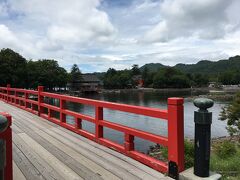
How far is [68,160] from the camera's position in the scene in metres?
5.39

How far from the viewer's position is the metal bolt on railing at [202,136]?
4129mm

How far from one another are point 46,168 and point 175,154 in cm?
190

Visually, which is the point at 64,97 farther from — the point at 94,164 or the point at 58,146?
the point at 94,164

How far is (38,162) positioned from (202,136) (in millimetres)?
2616

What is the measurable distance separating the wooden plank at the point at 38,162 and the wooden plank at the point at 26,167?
6cm

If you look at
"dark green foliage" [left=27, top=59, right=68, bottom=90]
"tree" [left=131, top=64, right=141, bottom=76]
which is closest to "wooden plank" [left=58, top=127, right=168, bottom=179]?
"dark green foliage" [left=27, top=59, right=68, bottom=90]

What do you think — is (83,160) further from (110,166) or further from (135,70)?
(135,70)

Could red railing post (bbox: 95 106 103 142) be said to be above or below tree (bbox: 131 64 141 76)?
below

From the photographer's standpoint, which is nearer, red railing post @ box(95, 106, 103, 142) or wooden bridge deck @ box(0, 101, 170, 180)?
wooden bridge deck @ box(0, 101, 170, 180)

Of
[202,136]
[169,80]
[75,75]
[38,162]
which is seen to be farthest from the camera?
[169,80]

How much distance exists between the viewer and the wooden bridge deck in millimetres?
4617

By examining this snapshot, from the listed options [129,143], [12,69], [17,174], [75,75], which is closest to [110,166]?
[129,143]

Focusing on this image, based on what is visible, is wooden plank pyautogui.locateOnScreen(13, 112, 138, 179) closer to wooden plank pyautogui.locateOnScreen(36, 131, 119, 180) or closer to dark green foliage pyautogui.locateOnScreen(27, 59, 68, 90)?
wooden plank pyautogui.locateOnScreen(36, 131, 119, 180)

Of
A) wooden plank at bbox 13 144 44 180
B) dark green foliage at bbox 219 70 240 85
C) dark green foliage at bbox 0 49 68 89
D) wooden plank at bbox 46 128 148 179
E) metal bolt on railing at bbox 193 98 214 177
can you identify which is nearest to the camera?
metal bolt on railing at bbox 193 98 214 177
